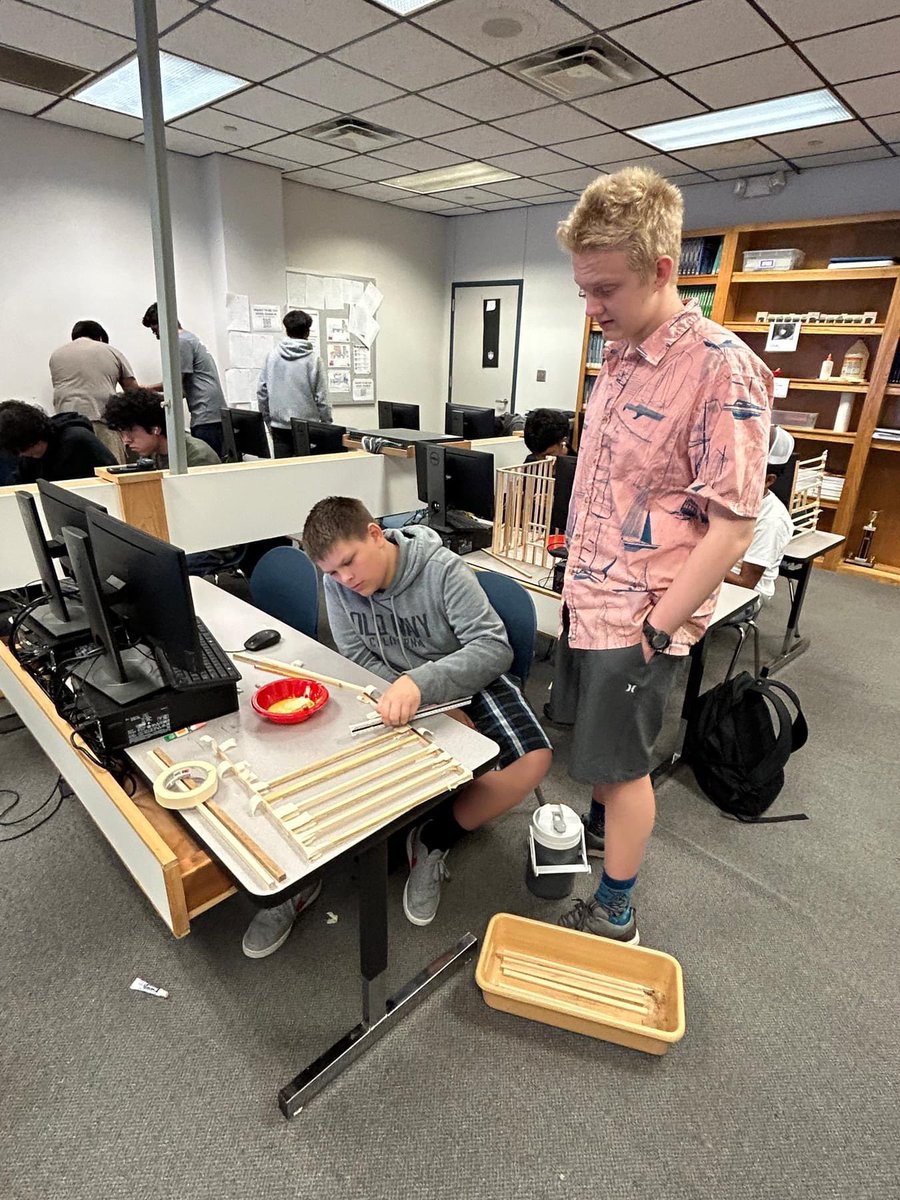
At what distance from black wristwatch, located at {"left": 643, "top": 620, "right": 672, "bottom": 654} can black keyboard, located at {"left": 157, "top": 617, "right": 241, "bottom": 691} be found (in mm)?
780

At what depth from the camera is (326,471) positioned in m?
2.85

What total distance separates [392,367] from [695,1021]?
6174 mm

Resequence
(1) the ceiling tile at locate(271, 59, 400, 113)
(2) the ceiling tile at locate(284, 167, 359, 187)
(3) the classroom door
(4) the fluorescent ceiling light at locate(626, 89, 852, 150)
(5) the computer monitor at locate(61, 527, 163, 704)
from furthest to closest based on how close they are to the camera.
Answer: (3) the classroom door < (2) the ceiling tile at locate(284, 167, 359, 187) < (4) the fluorescent ceiling light at locate(626, 89, 852, 150) < (1) the ceiling tile at locate(271, 59, 400, 113) < (5) the computer monitor at locate(61, 527, 163, 704)

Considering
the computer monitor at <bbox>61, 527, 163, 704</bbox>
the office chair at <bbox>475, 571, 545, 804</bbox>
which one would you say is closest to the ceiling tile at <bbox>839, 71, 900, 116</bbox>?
the office chair at <bbox>475, 571, 545, 804</bbox>

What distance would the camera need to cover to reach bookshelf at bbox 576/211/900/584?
13.8 ft

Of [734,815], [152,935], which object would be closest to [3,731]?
[152,935]

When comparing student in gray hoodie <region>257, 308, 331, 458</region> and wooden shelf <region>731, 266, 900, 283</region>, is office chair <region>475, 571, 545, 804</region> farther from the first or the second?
wooden shelf <region>731, 266, 900, 283</region>

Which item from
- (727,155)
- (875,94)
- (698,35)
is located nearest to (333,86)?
(698,35)

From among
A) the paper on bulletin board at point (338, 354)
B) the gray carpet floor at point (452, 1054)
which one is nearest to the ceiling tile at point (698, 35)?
the gray carpet floor at point (452, 1054)

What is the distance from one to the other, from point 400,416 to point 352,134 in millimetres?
1794

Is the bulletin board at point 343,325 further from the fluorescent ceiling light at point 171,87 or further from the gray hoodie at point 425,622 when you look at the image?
the gray hoodie at point 425,622

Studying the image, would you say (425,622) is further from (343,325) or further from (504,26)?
(343,325)

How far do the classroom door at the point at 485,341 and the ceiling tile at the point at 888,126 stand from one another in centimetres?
316

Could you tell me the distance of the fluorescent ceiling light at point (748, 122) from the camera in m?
3.27
